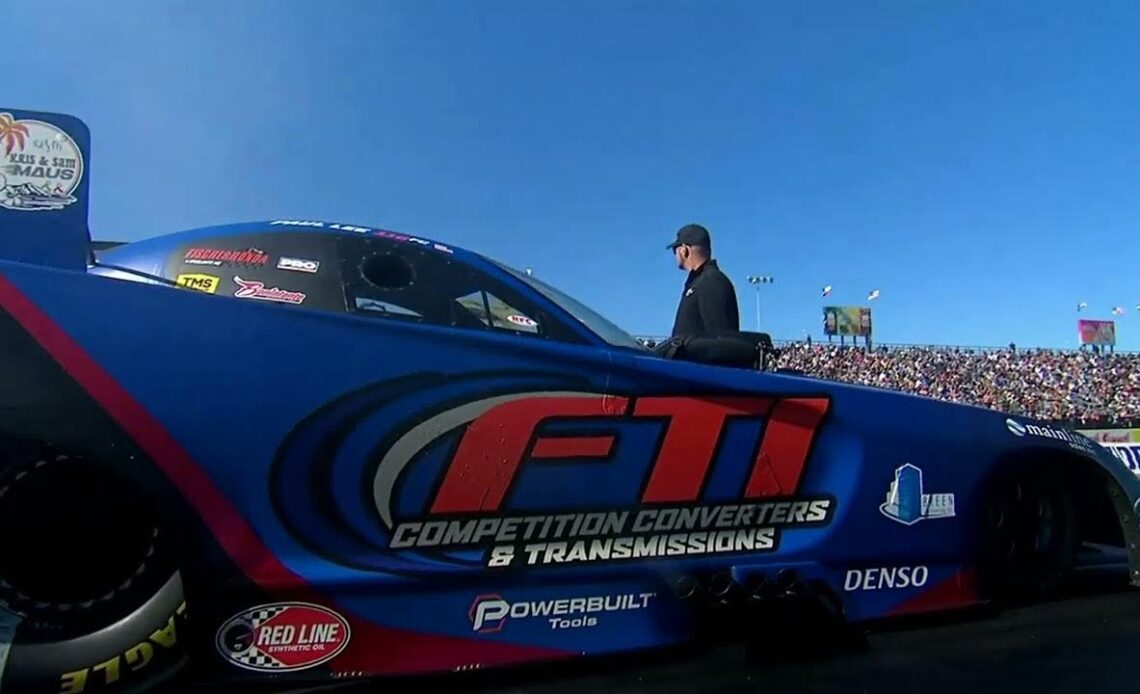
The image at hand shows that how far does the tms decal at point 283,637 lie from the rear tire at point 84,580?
141 millimetres

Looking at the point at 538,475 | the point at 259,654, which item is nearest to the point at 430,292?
the point at 538,475

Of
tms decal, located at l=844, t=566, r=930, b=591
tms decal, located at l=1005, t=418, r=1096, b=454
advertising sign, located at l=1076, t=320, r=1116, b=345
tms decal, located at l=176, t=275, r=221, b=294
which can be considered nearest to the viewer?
tms decal, located at l=176, t=275, r=221, b=294

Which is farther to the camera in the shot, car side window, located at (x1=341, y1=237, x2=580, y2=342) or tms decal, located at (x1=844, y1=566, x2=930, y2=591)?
tms decal, located at (x1=844, y1=566, x2=930, y2=591)

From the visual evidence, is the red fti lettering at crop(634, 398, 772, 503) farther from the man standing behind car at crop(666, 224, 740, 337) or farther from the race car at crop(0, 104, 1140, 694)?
the man standing behind car at crop(666, 224, 740, 337)

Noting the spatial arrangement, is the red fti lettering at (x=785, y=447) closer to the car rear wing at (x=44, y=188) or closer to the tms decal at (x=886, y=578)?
the tms decal at (x=886, y=578)

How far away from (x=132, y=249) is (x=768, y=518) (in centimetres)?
259

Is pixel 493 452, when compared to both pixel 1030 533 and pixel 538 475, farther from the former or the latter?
pixel 1030 533

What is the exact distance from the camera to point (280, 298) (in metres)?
2.72

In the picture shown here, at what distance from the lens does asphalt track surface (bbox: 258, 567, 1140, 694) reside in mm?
2680

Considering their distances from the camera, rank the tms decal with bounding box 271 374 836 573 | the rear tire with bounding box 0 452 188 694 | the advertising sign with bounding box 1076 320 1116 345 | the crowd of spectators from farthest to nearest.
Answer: the advertising sign with bounding box 1076 320 1116 345, the crowd of spectators, the tms decal with bounding box 271 374 836 573, the rear tire with bounding box 0 452 188 694

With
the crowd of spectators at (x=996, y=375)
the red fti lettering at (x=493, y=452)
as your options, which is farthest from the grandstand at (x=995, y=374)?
the red fti lettering at (x=493, y=452)

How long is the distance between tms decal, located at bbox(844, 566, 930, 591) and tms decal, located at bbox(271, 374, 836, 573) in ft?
0.87

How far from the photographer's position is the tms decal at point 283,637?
2.30 metres

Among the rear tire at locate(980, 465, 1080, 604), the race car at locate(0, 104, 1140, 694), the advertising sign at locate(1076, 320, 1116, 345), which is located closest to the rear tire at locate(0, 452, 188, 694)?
the race car at locate(0, 104, 1140, 694)
